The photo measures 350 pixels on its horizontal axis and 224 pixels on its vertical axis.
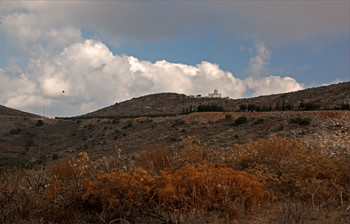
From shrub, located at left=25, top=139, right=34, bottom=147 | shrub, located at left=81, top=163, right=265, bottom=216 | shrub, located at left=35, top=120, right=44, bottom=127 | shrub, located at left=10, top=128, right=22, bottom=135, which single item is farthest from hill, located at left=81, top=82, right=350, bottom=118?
shrub, located at left=81, top=163, right=265, bottom=216

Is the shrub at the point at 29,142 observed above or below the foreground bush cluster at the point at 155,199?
below

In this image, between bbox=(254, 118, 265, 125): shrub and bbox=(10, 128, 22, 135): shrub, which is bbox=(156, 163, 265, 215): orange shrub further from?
bbox=(10, 128, 22, 135): shrub

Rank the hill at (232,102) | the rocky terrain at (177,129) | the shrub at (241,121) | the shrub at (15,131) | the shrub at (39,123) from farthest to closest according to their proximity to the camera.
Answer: the shrub at (39,123) → the shrub at (15,131) → the hill at (232,102) → the shrub at (241,121) → the rocky terrain at (177,129)

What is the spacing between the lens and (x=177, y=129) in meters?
29.6

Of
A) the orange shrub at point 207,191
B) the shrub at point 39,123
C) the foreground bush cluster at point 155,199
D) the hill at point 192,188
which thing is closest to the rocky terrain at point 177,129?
the shrub at point 39,123

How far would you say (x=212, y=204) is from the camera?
4266mm

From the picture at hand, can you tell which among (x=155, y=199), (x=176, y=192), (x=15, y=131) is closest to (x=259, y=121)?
(x=176, y=192)

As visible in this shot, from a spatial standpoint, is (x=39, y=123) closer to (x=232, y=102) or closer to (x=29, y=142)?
(x=29, y=142)

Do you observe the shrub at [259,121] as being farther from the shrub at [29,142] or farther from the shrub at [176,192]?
the shrub at [29,142]

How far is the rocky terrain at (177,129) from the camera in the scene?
733 inches

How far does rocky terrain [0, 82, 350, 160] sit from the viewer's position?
1861cm

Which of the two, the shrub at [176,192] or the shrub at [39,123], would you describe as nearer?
the shrub at [176,192]

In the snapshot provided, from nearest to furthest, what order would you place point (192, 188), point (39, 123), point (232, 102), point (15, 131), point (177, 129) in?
point (192, 188)
point (177, 129)
point (15, 131)
point (39, 123)
point (232, 102)

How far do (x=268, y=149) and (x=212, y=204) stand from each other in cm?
427
